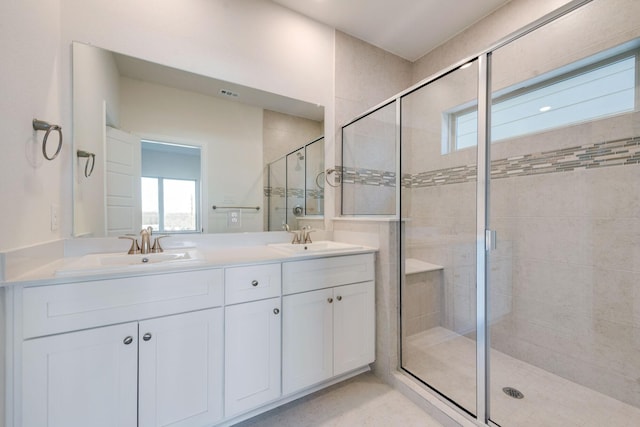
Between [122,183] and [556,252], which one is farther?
[556,252]

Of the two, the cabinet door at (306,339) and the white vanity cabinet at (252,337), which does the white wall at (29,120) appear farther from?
the cabinet door at (306,339)

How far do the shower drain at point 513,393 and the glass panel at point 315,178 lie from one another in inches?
68.4

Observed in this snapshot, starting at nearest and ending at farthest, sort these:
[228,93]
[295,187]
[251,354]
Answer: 1. [251,354]
2. [228,93]
3. [295,187]

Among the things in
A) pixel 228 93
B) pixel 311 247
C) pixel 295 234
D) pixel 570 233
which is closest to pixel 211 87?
pixel 228 93

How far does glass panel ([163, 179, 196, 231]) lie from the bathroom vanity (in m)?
0.52

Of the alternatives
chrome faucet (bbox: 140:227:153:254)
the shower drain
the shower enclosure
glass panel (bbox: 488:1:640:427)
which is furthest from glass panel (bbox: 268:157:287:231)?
the shower drain

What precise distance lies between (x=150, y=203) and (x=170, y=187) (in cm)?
15

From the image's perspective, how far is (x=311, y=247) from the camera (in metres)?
1.98

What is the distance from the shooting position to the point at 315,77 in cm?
226

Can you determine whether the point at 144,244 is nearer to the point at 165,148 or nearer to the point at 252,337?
the point at 165,148

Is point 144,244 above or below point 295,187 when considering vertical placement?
below

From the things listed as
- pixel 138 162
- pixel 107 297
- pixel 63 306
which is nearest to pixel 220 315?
pixel 107 297

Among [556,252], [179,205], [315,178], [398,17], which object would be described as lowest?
[556,252]

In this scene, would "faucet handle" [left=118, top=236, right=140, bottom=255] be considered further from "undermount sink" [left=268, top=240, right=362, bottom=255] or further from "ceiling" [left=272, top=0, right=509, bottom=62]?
"ceiling" [left=272, top=0, right=509, bottom=62]
